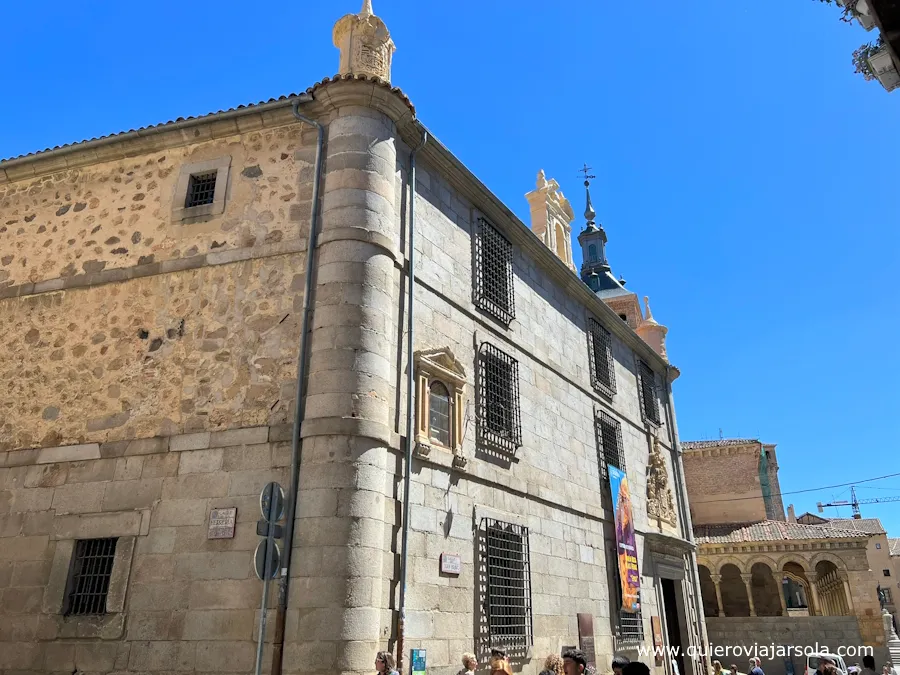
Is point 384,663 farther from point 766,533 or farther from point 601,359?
point 766,533

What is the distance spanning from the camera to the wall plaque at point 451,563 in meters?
8.89

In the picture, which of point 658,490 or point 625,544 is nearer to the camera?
point 625,544

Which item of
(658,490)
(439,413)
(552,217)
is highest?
(552,217)

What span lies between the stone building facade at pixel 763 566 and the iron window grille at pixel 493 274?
1688 cm

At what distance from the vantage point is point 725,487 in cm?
3198

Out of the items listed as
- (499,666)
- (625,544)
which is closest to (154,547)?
(499,666)

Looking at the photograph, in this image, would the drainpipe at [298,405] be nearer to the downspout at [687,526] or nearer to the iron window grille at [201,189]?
the iron window grille at [201,189]

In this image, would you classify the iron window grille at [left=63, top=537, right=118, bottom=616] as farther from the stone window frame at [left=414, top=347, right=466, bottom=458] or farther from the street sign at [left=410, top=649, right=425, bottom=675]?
the stone window frame at [left=414, top=347, right=466, bottom=458]

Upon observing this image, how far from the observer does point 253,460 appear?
8047 millimetres

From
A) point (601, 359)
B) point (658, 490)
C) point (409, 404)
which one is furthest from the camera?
point (658, 490)

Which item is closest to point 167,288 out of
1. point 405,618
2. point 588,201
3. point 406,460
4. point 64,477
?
point 64,477

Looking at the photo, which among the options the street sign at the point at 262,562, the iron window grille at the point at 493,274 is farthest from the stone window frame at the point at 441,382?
the street sign at the point at 262,562

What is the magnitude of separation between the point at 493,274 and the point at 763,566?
895 inches

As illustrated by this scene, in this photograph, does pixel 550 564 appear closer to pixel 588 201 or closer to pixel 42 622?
pixel 42 622
